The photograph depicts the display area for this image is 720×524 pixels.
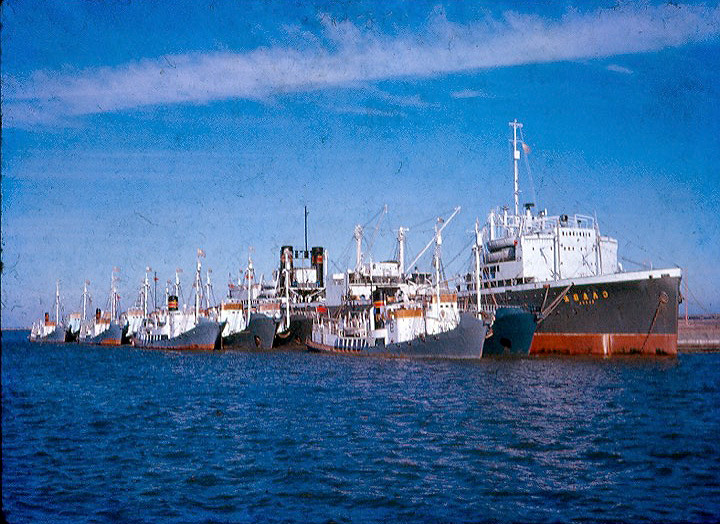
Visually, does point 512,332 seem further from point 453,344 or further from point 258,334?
point 258,334

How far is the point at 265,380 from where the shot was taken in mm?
39156

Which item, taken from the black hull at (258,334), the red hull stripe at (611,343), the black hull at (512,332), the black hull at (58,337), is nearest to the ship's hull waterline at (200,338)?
the black hull at (258,334)

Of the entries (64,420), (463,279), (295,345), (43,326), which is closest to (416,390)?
(64,420)

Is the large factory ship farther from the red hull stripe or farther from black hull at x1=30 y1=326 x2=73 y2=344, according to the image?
black hull at x1=30 y1=326 x2=73 y2=344

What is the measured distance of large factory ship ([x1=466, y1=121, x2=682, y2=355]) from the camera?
4691cm

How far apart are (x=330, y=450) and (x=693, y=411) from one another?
44.3ft

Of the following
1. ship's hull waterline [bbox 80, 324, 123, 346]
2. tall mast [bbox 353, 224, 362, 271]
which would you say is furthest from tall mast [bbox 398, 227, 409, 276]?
ship's hull waterline [bbox 80, 324, 123, 346]

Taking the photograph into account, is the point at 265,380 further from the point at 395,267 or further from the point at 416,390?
the point at 395,267

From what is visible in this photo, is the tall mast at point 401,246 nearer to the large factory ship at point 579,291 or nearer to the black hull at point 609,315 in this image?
the large factory ship at point 579,291

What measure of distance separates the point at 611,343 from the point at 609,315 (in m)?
1.98

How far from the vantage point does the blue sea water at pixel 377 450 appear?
1366 centimetres

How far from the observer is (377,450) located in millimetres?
18766

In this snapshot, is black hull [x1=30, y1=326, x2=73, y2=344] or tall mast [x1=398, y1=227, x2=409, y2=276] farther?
black hull [x1=30, y1=326, x2=73, y2=344]

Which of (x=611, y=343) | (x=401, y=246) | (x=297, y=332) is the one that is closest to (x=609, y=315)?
(x=611, y=343)
